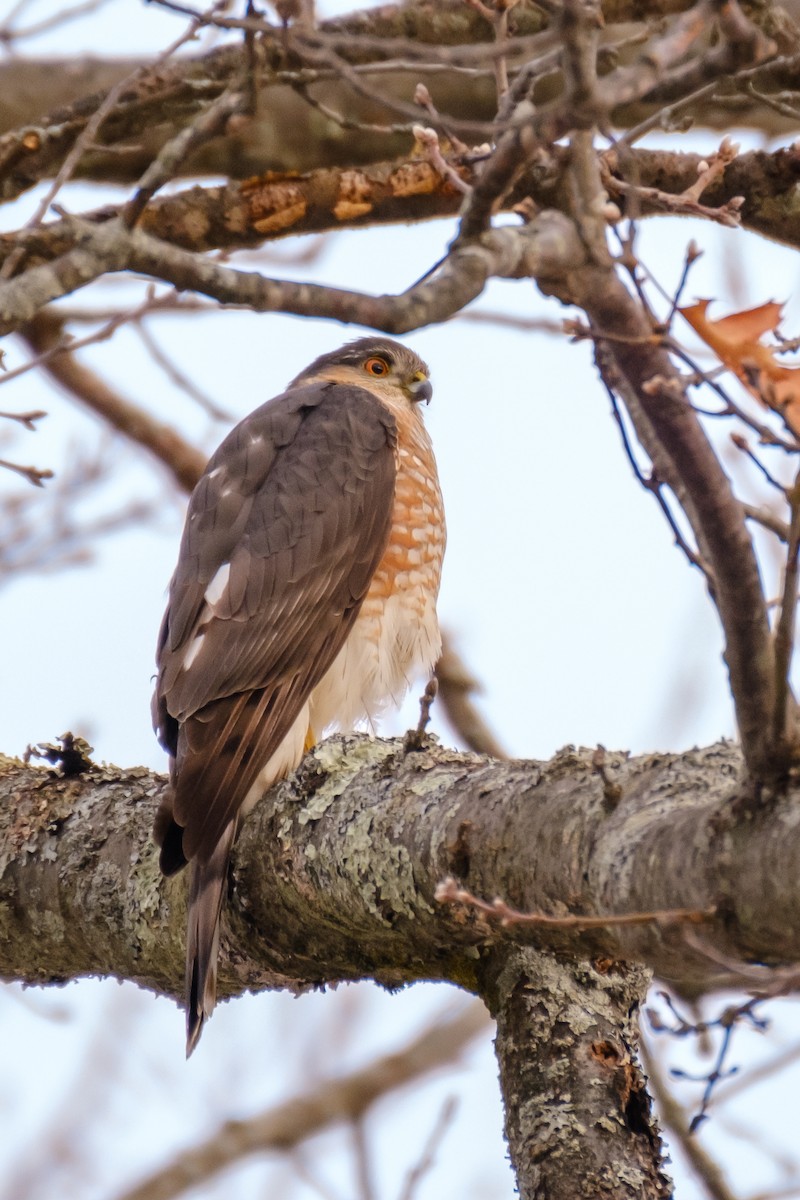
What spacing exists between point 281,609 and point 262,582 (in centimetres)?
13

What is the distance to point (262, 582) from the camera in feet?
14.9

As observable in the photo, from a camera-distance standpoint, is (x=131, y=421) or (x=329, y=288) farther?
(x=131, y=421)

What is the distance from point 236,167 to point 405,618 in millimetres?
1878

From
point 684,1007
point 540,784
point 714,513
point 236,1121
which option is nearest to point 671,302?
point 714,513

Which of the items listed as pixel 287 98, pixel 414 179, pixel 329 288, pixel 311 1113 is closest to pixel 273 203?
pixel 414 179

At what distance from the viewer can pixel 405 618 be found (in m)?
4.92

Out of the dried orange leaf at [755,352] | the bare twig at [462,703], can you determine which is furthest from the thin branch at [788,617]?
the bare twig at [462,703]

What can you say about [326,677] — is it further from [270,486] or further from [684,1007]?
[684,1007]

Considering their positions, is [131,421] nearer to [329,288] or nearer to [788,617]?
[329,288]

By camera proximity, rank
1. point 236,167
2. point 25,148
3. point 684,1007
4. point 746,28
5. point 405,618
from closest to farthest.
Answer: point 746,28
point 25,148
point 684,1007
point 405,618
point 236,167

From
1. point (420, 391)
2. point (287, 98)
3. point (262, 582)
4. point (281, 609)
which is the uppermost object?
point (287, 98)

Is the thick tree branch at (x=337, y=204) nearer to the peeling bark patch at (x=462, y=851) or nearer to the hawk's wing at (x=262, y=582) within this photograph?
the hawk's wing at (x=262, y=582)

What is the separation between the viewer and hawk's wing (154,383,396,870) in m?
3.95

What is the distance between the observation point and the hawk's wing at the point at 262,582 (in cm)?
395
